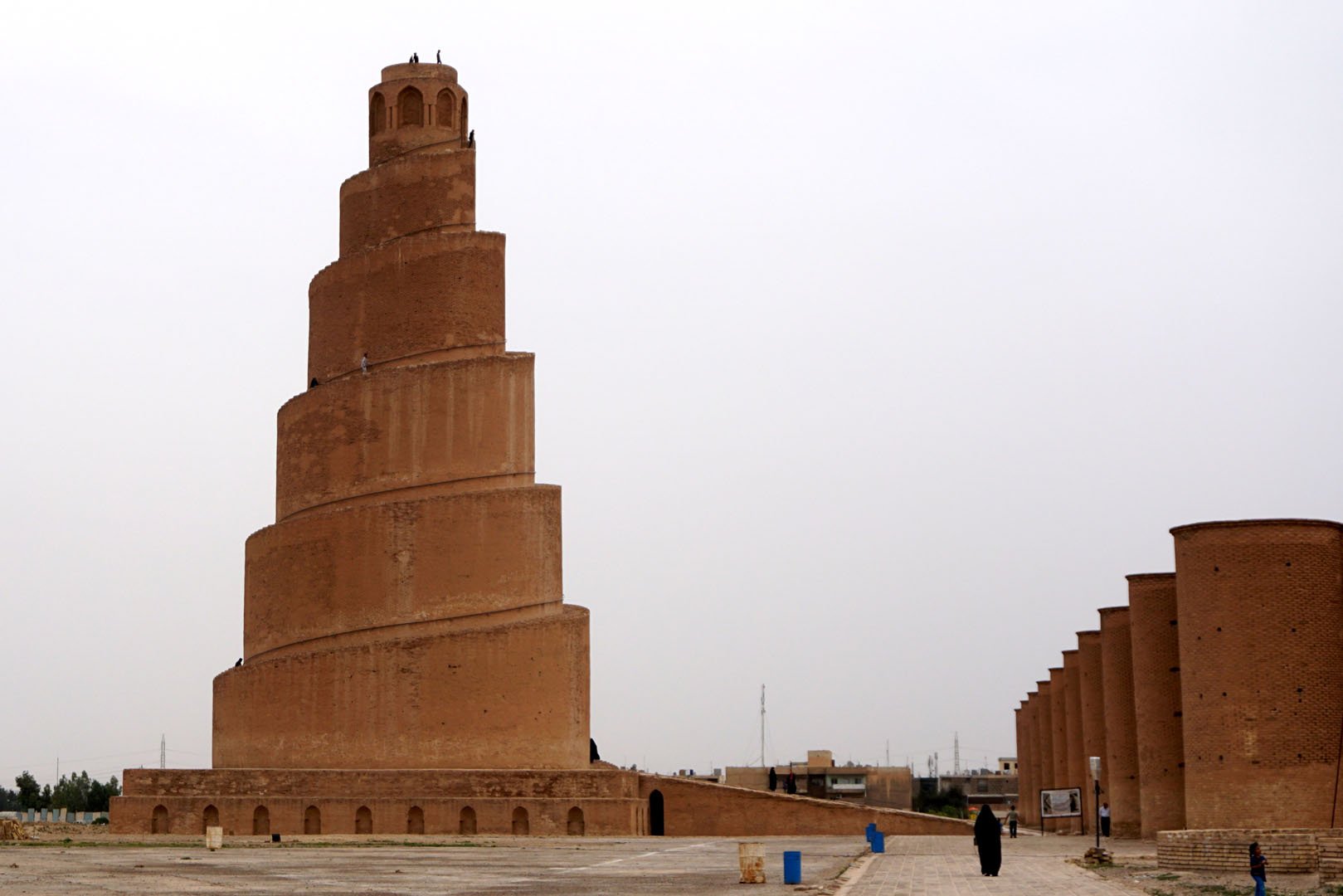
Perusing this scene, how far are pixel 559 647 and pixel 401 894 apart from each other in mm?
17547

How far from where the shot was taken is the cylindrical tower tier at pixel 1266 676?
22.6 meters

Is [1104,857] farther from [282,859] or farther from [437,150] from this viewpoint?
[437,150]

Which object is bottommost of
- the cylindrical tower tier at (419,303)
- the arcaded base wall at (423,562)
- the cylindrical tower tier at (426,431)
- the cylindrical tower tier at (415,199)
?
the arcaded base wall at (423,562)

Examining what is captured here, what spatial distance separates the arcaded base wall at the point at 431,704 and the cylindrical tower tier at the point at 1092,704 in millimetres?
9835

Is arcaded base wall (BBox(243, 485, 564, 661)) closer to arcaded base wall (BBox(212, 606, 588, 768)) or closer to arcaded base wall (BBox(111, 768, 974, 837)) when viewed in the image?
arcaded base wall (BBox(212, 606, 588, 768))

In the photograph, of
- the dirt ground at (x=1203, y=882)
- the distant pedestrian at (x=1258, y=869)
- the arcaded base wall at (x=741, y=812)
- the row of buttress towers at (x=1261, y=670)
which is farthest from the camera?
the arcaded base wall at (x=741, y=812)

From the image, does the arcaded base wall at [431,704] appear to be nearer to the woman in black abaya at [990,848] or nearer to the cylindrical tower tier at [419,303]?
the cylindrical tower tier at [419,303]

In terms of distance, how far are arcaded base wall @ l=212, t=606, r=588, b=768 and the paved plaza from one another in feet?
12.2

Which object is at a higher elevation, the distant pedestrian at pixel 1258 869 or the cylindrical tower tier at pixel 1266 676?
the cylindrical tower tier at pixel 1266 676

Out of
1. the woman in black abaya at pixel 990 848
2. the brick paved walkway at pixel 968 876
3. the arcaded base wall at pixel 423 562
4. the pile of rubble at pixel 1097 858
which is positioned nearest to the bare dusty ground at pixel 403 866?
the brick paved walkway at pixel 968 876

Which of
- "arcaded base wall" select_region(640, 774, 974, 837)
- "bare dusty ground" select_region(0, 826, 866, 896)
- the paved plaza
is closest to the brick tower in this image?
"arcaded base wall" select_region(640, 774, 974, 837)

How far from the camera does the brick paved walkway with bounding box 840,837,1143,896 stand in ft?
49.1

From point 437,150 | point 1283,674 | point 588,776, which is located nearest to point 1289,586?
point 1283,674

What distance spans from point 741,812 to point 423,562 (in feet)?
23.1
